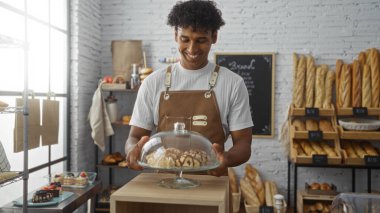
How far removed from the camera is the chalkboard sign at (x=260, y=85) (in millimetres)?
4797

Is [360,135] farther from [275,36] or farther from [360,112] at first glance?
[275,36]

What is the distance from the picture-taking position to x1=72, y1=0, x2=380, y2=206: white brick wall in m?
4.65

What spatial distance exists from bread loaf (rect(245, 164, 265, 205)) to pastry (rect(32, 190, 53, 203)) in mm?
2619

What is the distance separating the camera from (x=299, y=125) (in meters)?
4.45

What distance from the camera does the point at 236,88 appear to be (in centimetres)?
182

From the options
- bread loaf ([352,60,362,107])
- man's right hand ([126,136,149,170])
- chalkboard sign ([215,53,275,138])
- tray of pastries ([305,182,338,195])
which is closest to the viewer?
man's right hand ([126,136,149,170])

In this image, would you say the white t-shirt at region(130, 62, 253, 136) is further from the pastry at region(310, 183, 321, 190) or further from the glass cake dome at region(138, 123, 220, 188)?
the pastry at region(310, 183, 321, 190)

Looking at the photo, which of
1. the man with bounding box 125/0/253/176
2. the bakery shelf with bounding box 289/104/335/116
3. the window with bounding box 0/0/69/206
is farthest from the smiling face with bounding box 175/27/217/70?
the bakery shelf with bounding box 289/104/335/116

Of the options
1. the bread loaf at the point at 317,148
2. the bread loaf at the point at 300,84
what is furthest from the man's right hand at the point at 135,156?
the bread loaf at the point at 300,84

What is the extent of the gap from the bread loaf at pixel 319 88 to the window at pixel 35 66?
299 cm

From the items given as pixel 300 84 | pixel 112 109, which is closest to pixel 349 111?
pixel 300 84

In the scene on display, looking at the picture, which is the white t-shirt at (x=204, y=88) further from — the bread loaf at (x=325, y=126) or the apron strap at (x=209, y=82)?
the bread loaf at (x=325, y=126)

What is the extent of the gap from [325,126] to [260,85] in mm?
952

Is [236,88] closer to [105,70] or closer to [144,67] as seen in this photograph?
[144,67]
